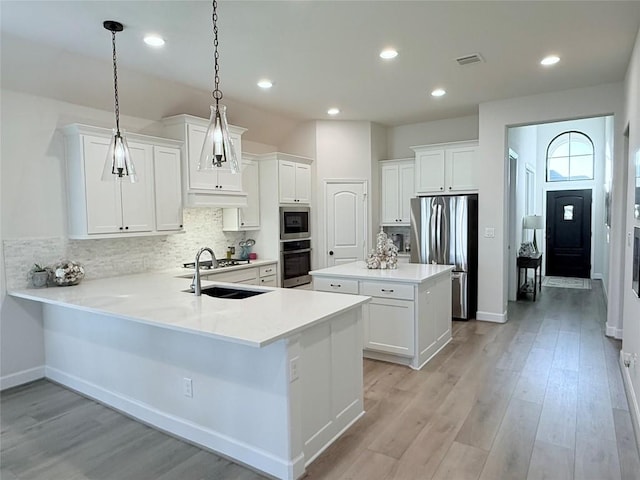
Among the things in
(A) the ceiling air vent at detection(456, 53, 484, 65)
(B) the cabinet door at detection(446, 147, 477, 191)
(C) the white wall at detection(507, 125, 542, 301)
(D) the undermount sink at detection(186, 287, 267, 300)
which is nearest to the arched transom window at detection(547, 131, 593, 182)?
(C) the white wall at detection(507, 125, 542, 301)

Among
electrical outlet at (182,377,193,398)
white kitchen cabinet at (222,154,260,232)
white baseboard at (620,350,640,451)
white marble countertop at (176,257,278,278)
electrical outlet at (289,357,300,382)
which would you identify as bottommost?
white baseboard at (620,350,640,451)

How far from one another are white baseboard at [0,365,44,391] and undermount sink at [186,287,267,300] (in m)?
1.83

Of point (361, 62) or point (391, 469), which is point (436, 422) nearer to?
point (391, 469)

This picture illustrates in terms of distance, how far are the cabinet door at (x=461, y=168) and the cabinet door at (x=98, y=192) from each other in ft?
14.1

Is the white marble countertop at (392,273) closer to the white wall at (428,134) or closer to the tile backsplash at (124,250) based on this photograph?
the tile backsplash at (124,250)

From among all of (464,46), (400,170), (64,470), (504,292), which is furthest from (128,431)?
(400,170)

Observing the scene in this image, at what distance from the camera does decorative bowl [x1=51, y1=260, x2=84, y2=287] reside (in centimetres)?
359

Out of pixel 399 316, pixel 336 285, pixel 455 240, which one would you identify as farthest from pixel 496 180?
pixel 336 285

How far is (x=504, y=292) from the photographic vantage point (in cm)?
536

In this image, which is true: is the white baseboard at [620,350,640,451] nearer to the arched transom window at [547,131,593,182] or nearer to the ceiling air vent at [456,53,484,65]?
the ceiling air vent at [456,53,484,65]

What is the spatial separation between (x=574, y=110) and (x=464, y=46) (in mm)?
2151

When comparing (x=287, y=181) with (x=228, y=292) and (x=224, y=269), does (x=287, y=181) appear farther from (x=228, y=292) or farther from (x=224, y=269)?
(x=228, y=292)

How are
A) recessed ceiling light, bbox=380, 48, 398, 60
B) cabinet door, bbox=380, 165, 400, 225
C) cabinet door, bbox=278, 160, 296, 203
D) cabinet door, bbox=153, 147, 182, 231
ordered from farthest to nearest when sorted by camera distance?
cabinet door, bbox=380, 165, 400, 225, cabinet door, bbox=278, 160, 296, 203, cabinet door, bbox=153, 147, 182, 231, recessed ceiling light, bbox=380, 48, 398, 60

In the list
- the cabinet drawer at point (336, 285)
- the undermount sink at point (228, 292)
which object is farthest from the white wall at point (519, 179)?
the undermount sink at point (228, 292)
